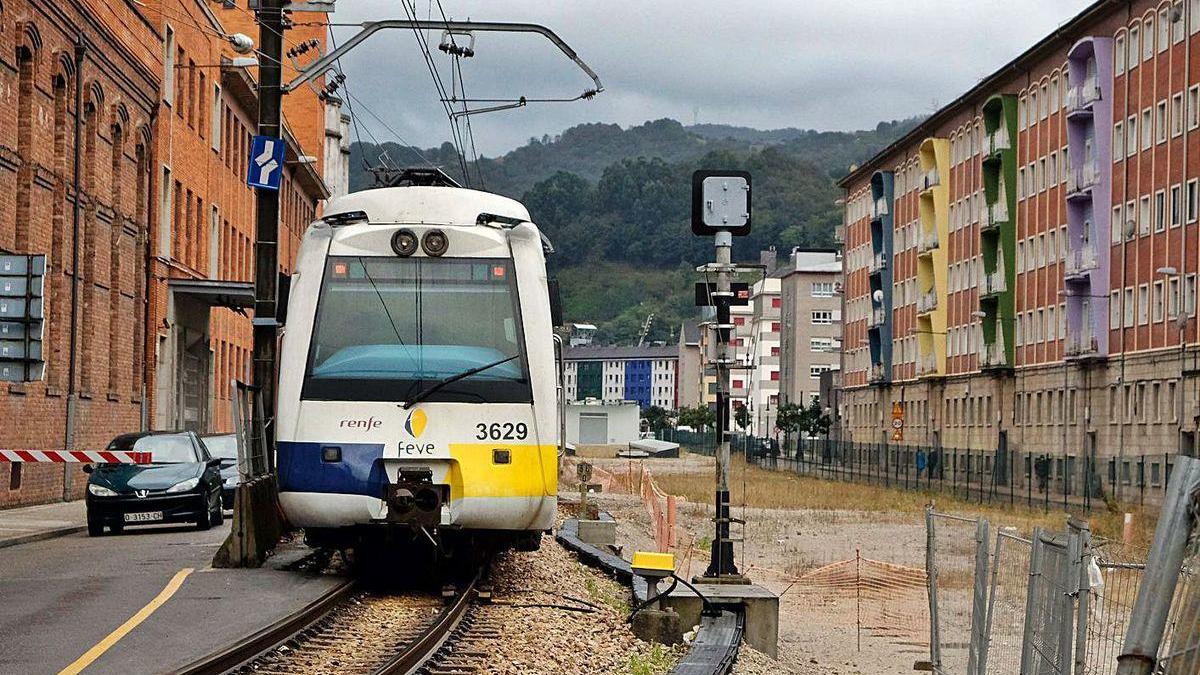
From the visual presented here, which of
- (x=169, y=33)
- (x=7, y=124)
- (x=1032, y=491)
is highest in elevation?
(x=169, y=33)

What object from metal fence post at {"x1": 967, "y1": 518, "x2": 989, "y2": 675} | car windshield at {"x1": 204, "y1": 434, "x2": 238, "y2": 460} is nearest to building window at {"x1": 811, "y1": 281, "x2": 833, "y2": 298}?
car windshield at {"x1": 204, "y1": 434, "x2": 238, "y2": 460}

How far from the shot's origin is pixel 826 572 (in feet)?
96.5

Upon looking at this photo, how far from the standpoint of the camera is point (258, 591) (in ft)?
56.6

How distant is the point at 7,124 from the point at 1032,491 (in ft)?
121

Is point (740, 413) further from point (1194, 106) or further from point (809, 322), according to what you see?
point (809, 322)

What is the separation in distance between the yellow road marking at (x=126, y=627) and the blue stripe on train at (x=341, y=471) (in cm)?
151

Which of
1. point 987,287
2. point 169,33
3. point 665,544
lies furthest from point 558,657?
point 987,287

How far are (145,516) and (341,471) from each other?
1203cm

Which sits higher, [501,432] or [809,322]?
[809,322]

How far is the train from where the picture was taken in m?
16.8

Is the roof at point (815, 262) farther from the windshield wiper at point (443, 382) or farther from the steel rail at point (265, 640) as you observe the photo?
the steel rail at point (265, 640)

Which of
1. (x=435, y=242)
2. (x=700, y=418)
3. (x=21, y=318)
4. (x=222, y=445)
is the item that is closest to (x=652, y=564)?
(x=435, y=242)

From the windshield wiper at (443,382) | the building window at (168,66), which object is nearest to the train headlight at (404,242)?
the windshield wiper at (443,382)

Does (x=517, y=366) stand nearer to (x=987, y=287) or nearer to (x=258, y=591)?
(x=258, y=591)
